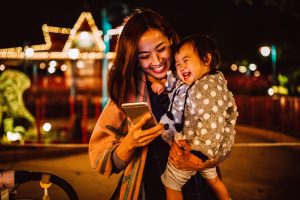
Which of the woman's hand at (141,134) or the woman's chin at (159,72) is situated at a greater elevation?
the woman's chin at (159,72)

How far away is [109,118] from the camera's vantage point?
8.32 ft

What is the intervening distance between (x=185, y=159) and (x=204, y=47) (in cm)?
60

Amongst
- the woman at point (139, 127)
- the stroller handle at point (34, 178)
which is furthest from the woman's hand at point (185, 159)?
the stroller handle at point (34, 178)

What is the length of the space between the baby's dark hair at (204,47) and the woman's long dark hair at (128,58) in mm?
239

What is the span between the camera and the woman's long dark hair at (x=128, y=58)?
262 cm

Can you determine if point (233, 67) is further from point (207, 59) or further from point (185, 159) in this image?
point (185, 159)

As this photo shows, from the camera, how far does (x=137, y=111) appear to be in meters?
2.20

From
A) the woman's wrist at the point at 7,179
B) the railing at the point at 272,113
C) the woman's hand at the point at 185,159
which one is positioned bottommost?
the railing at the point at 272,113

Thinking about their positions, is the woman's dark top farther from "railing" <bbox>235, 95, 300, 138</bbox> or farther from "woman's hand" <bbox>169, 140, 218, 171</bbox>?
"railing" <bbox>235, 95, 300, 138</bbox>

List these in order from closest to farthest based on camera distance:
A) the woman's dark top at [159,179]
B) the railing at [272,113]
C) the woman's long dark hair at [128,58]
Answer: the woman's dark top at [159,179] → the woman's long dark hair at [128,58] → the railing at [272,113]

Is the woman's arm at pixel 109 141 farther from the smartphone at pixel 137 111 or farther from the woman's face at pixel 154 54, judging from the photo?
the woman's face at pixel 154 54

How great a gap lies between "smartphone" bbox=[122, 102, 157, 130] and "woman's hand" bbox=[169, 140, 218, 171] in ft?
0.59

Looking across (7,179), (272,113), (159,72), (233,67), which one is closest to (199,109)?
(159,72)

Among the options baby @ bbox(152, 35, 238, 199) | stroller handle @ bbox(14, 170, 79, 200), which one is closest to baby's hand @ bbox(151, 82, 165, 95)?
baby @ bbox(152, 35, 238, 199)
